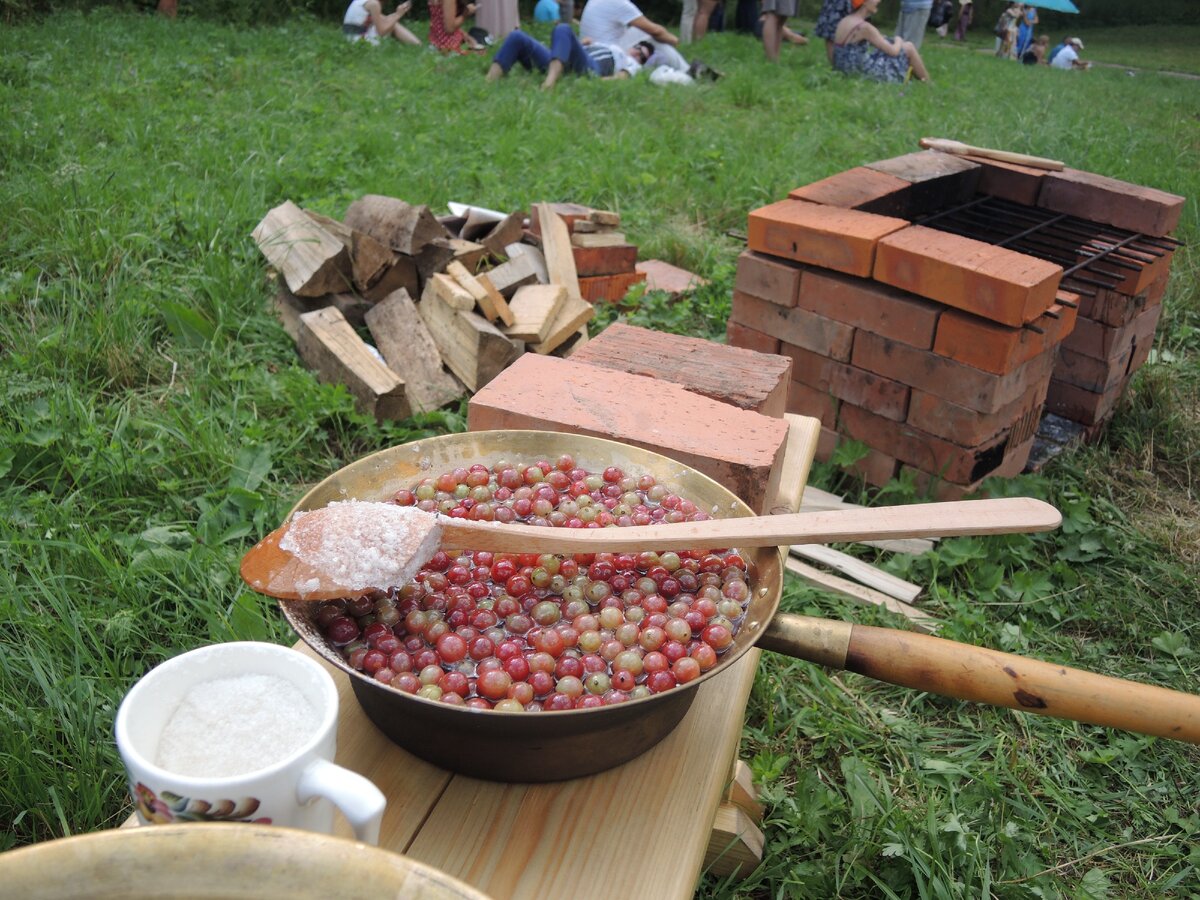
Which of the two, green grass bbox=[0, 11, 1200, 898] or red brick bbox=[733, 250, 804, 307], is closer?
green grass bbox=[0, 11, 1200, 898]

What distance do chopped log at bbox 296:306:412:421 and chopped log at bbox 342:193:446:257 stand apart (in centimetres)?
39

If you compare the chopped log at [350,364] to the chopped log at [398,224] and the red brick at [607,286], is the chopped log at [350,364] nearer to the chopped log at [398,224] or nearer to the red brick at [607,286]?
the chopped log at [398,224]

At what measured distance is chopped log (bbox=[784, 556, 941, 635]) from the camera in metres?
2.52

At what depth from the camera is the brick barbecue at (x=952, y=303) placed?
2.72 meters

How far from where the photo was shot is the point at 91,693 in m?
1.81

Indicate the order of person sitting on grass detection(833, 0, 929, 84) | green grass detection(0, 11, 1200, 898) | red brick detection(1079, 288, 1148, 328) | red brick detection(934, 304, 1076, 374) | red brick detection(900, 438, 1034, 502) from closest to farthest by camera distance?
green grass detection(0, 11, 1200, 898)
red brick detection(934, 304, 1076, 374)
red brick detection(900, 438, 1034, 502)
red brick detection(1079, 288, 1148, 328)
person sitting on grass detection(833, 0, 929, 84)

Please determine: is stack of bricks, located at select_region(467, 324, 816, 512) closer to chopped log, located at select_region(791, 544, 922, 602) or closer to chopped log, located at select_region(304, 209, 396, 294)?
chopped log, located at select_region(791, 544, 922, 602)

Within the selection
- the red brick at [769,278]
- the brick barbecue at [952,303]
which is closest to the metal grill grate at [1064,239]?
the brick barbecue at [952,303]

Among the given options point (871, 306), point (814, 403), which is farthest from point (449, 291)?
point (871, 306)

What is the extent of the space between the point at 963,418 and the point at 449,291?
1821 mm

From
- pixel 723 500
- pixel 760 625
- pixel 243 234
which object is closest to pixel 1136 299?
pixel 723 500

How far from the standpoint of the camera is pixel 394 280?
12.0 ft

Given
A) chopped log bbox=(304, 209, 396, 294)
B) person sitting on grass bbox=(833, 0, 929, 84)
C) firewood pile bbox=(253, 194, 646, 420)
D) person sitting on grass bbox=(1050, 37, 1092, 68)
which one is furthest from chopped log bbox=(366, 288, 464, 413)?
person sitting on grass bbox=(1050, 37, 1092, 68)

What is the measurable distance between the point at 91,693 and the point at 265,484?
3.12 ft
